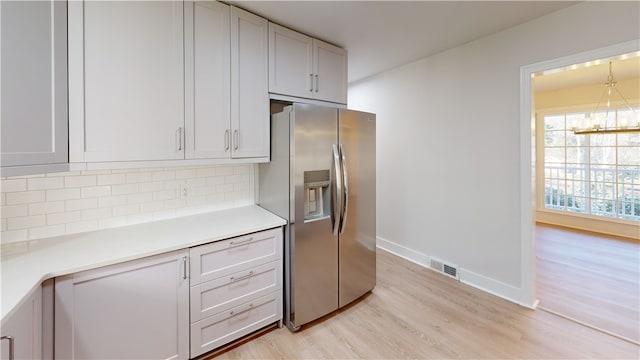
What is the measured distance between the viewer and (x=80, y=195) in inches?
68.9

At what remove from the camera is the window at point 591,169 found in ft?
14.0

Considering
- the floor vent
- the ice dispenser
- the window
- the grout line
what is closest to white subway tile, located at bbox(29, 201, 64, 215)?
the ice dispenser

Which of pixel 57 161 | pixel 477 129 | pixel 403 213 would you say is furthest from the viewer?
pixel 403 213

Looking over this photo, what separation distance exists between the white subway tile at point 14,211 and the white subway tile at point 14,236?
0.10 m

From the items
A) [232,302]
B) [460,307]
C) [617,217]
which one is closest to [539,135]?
[617,217]

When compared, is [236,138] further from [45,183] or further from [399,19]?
[399,19]

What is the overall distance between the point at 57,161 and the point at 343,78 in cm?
228

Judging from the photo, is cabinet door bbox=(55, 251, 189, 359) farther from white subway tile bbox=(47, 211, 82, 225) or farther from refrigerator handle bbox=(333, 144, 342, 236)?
refrigerator handle bbox=(333, 144, 342, 236)

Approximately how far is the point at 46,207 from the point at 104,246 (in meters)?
0.53

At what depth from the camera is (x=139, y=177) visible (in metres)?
1.95

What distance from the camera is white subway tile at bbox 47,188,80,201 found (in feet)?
5.45

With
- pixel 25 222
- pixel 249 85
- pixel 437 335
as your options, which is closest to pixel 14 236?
pixel 25 222

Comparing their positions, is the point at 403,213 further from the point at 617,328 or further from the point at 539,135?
the point at 539,135

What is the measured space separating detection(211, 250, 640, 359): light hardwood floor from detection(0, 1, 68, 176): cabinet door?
1631 millimetres
